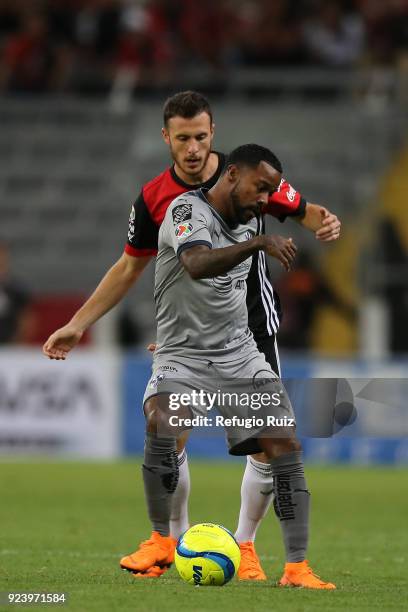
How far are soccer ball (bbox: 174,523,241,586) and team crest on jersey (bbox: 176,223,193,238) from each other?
1440mm

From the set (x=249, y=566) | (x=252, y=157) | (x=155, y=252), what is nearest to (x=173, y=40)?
(x=155, y=252)

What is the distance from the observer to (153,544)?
7.52m

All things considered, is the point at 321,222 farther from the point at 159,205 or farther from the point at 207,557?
the point at 207,557

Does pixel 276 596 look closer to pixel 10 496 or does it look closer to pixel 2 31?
pixel 10 496

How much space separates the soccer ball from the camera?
7.12 metres

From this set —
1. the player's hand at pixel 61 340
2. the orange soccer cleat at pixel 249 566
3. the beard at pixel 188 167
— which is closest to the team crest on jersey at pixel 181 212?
the beard at pixel 188 167

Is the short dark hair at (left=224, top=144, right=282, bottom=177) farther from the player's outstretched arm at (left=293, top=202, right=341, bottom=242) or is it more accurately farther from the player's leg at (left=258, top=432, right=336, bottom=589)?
the player's leg at (left=258, top=432, right=336, bottom=589)

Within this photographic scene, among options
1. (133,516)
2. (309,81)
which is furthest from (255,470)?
(309,81)

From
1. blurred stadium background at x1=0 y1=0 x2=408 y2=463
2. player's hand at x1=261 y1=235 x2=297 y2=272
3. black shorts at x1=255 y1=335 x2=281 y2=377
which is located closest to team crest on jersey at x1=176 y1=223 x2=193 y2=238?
player's hand at x1=261 y1=235 x2=297 y2=272

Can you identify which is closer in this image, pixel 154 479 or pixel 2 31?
pixel 154 479

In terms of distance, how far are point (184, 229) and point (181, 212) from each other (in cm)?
12

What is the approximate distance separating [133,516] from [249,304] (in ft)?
14.2

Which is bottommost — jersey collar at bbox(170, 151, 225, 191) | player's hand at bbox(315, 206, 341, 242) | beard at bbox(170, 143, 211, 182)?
player's hand at bbox(315, 206, 341, 242)

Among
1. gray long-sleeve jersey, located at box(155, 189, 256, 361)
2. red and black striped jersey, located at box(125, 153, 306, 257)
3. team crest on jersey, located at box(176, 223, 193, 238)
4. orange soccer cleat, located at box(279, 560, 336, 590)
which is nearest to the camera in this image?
team crest on jersey, located at box(176, 223, 193, 238)
